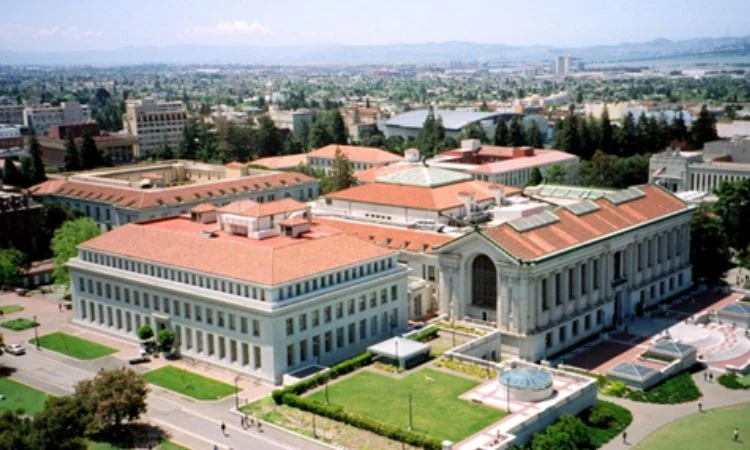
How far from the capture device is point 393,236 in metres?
90.8

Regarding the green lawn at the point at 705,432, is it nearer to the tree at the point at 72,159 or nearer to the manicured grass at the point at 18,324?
the manicured grass at the point at 18,324

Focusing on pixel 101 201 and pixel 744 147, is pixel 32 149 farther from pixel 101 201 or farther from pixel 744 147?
pixel 744 147

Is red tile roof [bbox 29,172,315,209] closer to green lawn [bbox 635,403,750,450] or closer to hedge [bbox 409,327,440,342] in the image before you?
hedge [bbox 409,327,440,342]

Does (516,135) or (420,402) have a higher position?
(516,135)

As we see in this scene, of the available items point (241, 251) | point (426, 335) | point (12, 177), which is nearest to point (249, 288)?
point (241, 251)

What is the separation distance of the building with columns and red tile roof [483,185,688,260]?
12 centimetres

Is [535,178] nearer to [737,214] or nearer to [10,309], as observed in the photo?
[737,214]

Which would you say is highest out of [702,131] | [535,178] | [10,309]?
[702,131]

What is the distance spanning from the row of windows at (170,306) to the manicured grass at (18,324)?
21.7 ft

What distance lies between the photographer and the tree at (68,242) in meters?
96.9

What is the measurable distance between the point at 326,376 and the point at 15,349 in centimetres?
3148

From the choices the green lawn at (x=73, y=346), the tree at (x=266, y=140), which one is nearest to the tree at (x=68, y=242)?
the green lawn at (x=73, y=346)

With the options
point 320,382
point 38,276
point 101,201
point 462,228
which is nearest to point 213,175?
point 101,201

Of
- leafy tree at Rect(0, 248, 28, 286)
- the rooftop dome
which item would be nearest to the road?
the rooftop dome
